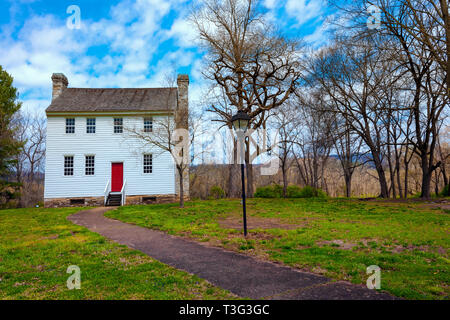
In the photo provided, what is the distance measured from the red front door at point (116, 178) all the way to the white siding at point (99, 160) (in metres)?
0.36

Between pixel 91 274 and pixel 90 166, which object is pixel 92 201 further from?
pixel 91 274

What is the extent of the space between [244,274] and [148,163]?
17713mm

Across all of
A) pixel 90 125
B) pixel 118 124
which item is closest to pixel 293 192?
pixel 118 124

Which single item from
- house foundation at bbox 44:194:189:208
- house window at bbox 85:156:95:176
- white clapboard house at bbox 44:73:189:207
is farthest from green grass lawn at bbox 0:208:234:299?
house window at bbox 85:156:95:176

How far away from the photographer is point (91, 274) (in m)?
5.14

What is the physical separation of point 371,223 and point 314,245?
4575 mm

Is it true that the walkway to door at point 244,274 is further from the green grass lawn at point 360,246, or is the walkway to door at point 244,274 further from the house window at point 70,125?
the house window at point 70,125

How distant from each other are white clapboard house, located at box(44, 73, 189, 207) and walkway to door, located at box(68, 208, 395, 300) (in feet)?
42.9

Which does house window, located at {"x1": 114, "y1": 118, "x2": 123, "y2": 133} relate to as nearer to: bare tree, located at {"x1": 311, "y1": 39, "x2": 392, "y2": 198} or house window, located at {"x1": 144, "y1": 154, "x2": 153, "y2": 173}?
house window, located at {"x1": 144, "y1": 154, "x2": 153, "y2": 173}

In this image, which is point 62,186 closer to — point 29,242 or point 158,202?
point 158,202

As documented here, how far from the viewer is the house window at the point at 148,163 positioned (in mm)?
21359

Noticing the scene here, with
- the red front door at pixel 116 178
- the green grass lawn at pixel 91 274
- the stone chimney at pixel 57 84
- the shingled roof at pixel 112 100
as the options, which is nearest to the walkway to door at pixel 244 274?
the green grass lawn at pixel 91 274

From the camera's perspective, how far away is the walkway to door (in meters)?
4.08
